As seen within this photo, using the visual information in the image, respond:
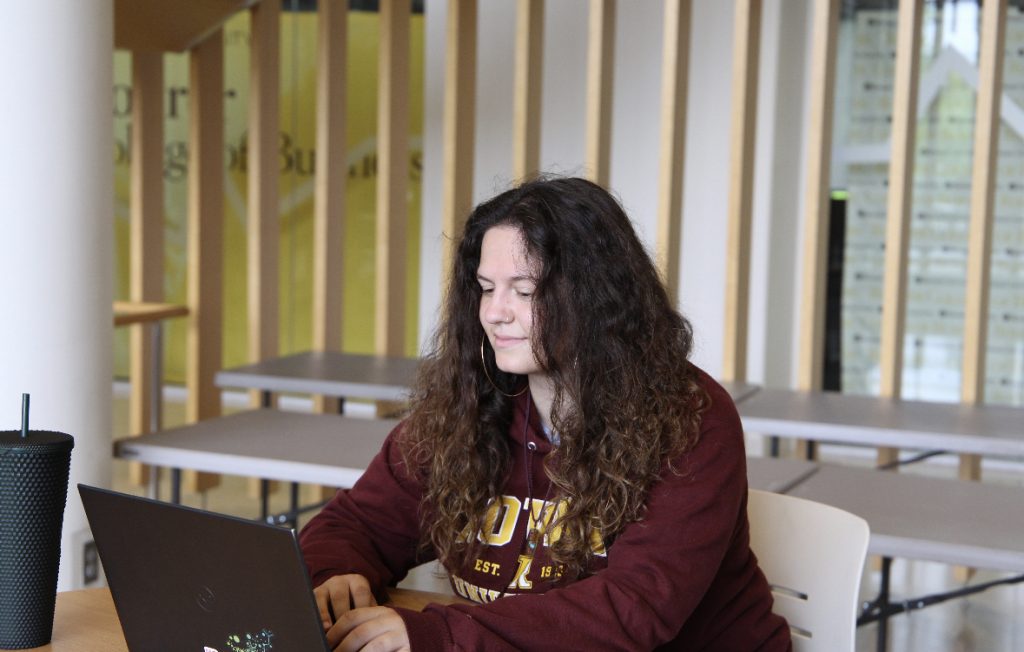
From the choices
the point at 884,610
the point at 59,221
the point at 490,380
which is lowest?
the point at 884,610

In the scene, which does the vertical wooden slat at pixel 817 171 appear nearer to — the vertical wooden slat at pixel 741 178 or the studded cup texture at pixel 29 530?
the vertical wooden slat at pixel 741 178

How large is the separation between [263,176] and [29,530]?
3303mm

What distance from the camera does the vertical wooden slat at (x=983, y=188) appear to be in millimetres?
3846

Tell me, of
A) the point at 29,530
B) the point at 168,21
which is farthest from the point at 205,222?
the point at 29,530

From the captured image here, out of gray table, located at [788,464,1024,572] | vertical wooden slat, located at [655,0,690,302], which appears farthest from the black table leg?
vertical wooden slat, located at [655,0,690,302]

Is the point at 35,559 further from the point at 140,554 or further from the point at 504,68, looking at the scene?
the point at 504,68

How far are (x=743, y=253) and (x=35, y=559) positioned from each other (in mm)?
3007

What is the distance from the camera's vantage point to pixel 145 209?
198 inches

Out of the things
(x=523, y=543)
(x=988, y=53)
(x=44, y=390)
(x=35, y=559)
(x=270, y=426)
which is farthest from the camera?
(x=988, y=53)

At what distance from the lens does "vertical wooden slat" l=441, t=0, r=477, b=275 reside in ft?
14.2

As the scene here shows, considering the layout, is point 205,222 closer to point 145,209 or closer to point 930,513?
point 145,209

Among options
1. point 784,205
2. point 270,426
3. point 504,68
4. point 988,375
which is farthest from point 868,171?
point 270,426

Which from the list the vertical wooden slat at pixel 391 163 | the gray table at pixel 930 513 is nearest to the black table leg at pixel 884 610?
the gray table at pixel 930 513

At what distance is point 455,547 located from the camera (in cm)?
179
